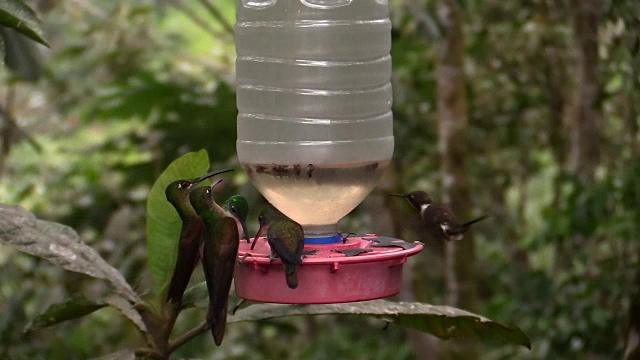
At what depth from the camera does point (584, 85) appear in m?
4.12

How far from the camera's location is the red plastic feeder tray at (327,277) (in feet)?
5.28

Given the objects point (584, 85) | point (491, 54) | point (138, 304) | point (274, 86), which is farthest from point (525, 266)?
point (138, 304)

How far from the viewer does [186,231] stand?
1.64 metres

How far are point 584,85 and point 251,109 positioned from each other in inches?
93.0

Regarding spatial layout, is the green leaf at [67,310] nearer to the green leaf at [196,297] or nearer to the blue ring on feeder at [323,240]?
the green leaf at [196,297]

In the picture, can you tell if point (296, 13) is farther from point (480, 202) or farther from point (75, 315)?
point (480, 202)

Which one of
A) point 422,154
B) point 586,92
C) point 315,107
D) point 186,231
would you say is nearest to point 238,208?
point 186,231

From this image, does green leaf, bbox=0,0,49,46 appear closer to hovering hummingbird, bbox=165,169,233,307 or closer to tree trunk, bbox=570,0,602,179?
hovering hummingbird, bbox=165,169,233,307

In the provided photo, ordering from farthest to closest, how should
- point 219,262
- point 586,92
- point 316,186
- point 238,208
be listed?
point 586,92
point 316,186
point 238,208
point 219,262

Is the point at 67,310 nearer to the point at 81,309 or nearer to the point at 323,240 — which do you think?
the point at 81,309

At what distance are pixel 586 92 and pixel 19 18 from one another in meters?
2.99

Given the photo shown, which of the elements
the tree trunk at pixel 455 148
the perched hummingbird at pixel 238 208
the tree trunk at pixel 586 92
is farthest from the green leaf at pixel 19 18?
the tree trunk at pixel 586 92

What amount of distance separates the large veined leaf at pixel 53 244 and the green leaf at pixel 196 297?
114mm

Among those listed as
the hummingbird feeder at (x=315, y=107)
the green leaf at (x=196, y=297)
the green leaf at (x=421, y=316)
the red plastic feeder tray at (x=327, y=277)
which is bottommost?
the green leaf at (x=421, y=316)
